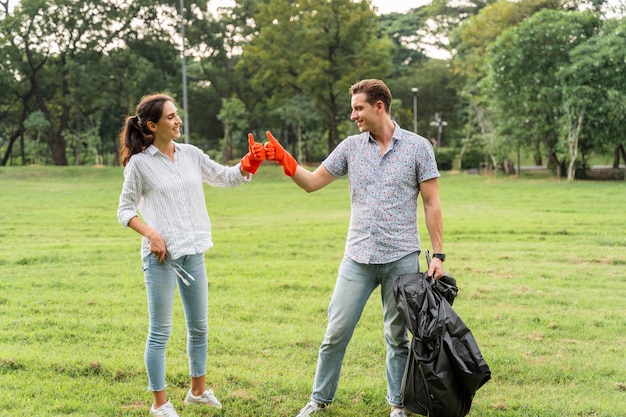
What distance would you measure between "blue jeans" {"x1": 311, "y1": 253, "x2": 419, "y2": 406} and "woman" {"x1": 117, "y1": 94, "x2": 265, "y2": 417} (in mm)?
776

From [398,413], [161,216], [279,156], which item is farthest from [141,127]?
[398,413]

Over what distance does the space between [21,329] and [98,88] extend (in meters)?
32.6

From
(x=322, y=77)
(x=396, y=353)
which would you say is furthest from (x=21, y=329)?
(x=322, y=77)

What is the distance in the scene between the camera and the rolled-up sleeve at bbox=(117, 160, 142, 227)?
3646 mm

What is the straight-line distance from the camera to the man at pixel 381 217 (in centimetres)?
366

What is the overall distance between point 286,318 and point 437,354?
285 cm

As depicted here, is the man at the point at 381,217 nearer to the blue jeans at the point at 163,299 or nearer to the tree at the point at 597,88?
the blue jeans at the point at 163,299

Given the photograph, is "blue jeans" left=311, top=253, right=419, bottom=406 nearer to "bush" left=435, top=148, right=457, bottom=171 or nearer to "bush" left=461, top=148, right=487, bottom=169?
"bush" left=435, top=148, right=457, bottom=171

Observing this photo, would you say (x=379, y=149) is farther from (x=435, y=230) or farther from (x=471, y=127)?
(x=471, y=127)

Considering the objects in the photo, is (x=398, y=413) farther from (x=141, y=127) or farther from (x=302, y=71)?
(x=302, y=71)

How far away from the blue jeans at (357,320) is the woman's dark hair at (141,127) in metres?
1.30

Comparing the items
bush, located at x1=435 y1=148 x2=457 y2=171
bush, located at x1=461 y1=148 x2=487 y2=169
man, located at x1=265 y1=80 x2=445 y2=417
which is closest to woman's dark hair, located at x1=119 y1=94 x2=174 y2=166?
man, located at x1=265 y1=80 x2=445 y2=417

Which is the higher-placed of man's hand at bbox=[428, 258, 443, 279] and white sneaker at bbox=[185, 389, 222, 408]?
man's hand at bbox=[428, 258, 443, 279]

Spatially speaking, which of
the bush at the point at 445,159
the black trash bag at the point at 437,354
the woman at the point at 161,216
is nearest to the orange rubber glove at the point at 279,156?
the woman at the point at 161,216
